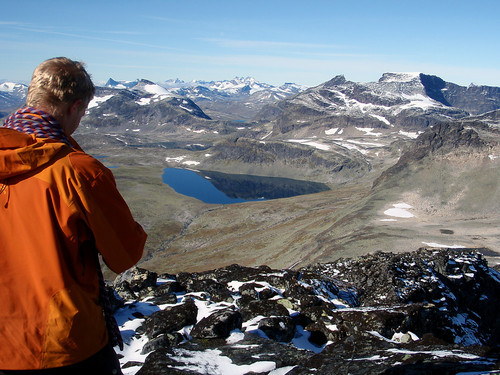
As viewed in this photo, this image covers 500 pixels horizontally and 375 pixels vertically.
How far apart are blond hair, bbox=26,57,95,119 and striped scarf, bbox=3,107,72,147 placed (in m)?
0.09

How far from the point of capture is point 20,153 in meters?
3.35

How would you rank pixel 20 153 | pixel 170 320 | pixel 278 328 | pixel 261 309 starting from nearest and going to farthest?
pixel 20 153 < pixel 278 328 < pixel 170 320 < pixel 261 309

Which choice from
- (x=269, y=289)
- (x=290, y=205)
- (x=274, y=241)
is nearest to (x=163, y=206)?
(x=290, y=205)

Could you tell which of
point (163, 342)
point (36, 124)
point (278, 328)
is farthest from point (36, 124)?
point (278, 328)

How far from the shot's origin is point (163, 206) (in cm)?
16025

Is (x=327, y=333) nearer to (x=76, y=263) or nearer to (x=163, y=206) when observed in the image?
(x=76, y=263)

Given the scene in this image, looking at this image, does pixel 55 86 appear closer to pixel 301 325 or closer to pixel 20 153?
pixel 20 153

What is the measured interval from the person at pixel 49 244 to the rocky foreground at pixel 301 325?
18.3 ft

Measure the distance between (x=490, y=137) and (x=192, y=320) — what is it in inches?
6668

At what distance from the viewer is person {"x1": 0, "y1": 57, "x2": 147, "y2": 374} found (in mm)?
3414

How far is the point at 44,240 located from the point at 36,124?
1245mm

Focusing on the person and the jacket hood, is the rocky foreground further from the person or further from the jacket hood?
the jacket hood

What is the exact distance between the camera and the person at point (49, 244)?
3414 mm

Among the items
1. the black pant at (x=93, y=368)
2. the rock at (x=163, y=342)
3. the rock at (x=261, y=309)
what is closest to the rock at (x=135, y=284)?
the rock at (x=261, y=309)
